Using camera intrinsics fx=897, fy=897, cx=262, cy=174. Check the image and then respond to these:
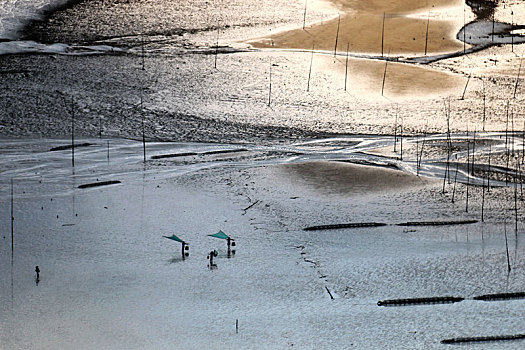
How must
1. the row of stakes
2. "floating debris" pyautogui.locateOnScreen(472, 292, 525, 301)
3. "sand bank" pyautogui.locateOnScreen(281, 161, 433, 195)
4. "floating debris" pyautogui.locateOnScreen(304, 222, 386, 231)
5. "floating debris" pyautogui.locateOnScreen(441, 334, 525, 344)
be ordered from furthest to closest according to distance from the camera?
"sand bank" pyautogui.locateOnScreen(281, 161, 433, 195) → "floating debris" pyautogui.locateOnScreen(304, 222, 386, 231) → the row of stakes → "floating debris" pyautogui.locateOnScreen(472, 292, 525, 301) → "floating debris" pyautogui.locateOnScreen(441, 334, 525, 344)

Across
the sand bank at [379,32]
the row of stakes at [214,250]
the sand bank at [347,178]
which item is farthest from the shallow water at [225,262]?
the sand bank at [379,32]

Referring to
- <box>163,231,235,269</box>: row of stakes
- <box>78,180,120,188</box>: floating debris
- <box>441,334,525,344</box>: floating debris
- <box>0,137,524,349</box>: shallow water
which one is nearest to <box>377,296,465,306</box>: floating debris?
<box>0,137,524,349</box>: shallow water

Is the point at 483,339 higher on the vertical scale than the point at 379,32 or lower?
lower

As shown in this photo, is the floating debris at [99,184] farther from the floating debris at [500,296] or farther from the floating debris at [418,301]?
the floating debris at [500,296]

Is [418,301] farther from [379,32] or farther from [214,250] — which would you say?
[379,32]

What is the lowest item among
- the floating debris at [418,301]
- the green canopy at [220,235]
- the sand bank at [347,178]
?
the floating debris at [418,301]

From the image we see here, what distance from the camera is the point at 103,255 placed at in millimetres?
12961

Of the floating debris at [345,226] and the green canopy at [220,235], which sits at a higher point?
the green canopy at [220,235]

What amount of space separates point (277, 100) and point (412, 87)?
3407 mm

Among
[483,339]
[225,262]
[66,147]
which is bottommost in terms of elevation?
[483,339]

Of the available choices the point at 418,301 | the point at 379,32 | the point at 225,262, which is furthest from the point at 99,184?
the point at 379,32

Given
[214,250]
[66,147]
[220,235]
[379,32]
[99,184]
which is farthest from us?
[379,32]

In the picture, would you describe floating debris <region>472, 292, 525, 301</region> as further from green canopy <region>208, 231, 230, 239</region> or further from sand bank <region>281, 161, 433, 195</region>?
sand bank <region>281, 161, 433, 195</region>

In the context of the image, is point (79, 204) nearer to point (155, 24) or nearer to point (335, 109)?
point (335, 109)
